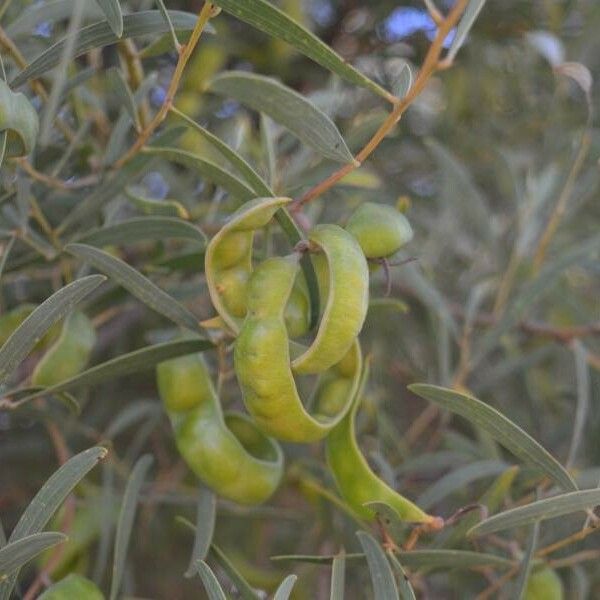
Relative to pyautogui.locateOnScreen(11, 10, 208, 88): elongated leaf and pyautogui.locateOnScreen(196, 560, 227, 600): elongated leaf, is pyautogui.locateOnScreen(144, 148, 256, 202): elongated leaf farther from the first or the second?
pyautogui.locateOnScreen(196, 560, 227, 600): elongated leaf

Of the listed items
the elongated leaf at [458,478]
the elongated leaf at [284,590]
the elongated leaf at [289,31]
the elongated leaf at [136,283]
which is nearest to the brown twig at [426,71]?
the elongated leaf at [289,31]

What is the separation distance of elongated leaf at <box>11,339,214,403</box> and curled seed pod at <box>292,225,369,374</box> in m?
0.13

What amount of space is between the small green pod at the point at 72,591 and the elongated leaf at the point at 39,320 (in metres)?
0.14

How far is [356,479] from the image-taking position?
0.69 m

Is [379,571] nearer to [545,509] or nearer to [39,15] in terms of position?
[545,509]

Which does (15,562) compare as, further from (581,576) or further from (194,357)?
(581,576)

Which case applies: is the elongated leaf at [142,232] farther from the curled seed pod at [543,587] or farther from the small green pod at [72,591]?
the curled seed pod at [543,587]

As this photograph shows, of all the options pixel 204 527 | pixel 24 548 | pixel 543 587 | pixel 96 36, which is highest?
pixel 96 36

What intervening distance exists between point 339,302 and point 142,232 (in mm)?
239

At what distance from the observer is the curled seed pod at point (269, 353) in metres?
0.57

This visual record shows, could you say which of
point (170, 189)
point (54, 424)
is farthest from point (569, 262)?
point (54, 424)

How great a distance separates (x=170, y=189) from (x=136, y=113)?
370 millimetres

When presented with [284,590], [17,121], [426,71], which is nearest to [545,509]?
[284,590]

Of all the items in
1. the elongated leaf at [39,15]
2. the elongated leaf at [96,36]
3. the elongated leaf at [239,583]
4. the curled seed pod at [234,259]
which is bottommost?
the elongated leaf at [239,583]
